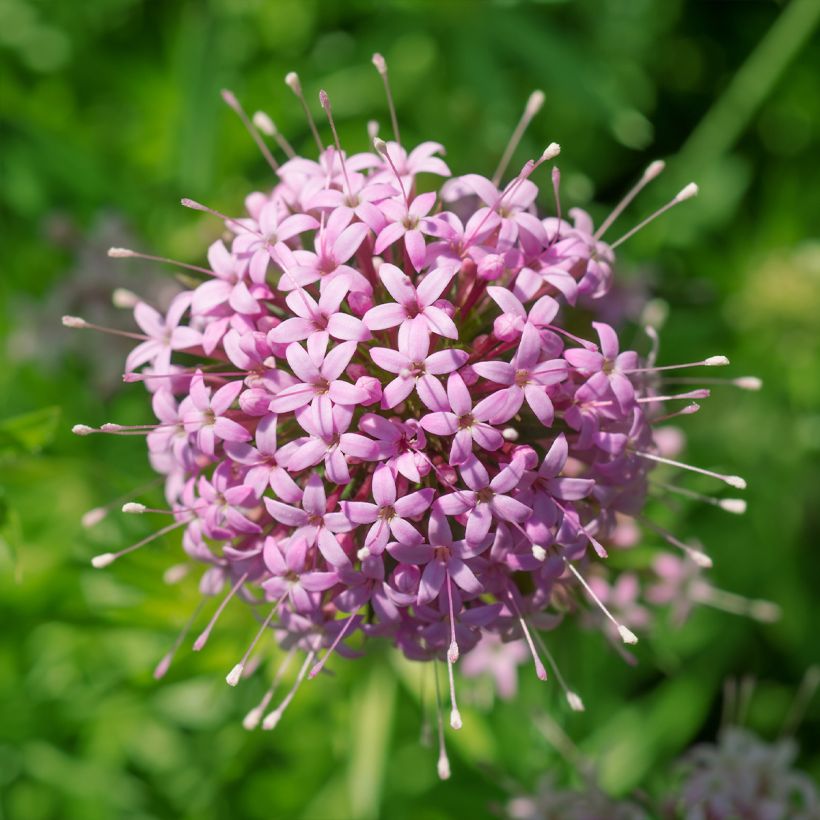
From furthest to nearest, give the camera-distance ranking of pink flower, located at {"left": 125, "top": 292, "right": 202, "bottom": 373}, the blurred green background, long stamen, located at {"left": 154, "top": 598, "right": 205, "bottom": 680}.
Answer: the blurred green background
long stamen, located at {"left": 154, "top": 598, "right": 205, "bottom": 680}
pink flower, located at {"left": 125, "top": 292, "right": 202, "bottom": 373}

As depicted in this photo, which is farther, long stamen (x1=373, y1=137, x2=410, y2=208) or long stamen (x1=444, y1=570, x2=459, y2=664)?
long stamen (x1=373, y1=137, x2=410, y2=208)

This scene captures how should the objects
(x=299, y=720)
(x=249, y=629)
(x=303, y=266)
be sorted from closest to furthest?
(x=303, y=266) < (x=249, y=629) < (x=299, y=720)

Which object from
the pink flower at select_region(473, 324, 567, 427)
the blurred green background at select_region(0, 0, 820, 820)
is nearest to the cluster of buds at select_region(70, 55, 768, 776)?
the pink flower at select_region(473, 324, 567, 427)

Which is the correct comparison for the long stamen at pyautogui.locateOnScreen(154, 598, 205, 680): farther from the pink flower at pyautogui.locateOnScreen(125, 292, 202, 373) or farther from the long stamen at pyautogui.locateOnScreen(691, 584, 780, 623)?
the long stamen at pyautogui.locateOnScreen(691, 584, 780, 623)

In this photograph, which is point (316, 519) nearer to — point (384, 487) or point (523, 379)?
point (384, 487)

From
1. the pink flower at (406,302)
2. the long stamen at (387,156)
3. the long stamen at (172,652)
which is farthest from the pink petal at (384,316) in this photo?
the long stamen at (172,652)

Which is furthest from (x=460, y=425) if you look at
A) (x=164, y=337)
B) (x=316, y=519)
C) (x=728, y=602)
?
(x=728, y=602)

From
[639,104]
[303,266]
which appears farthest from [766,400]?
[303,266]

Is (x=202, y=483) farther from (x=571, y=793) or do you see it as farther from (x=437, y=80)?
(x=437, y=80)
